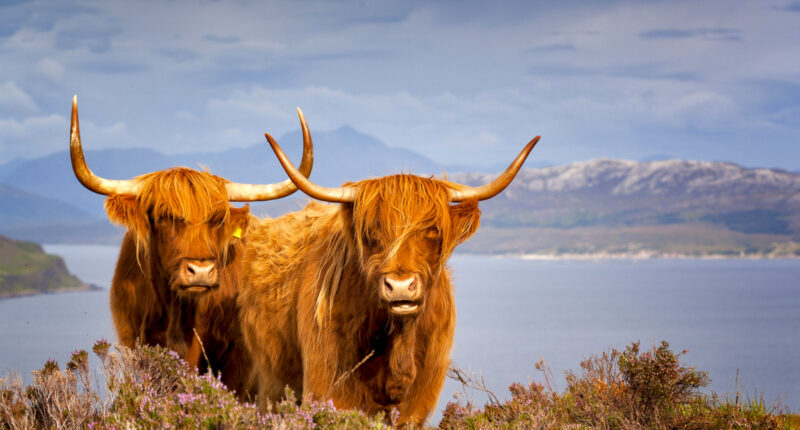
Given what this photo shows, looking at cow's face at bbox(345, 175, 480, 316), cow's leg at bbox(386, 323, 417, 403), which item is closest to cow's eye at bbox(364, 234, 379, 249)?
cow's face at bbox(345, 175, 480, 316)

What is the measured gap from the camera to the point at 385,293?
395 cm

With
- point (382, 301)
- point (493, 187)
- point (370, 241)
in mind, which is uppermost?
point (493, 187)

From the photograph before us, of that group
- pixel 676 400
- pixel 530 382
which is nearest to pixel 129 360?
pixel 530 382

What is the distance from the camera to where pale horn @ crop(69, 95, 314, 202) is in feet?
17.2

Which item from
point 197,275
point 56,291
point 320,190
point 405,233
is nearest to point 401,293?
point 405,233

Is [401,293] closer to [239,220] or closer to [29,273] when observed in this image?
[239,220]

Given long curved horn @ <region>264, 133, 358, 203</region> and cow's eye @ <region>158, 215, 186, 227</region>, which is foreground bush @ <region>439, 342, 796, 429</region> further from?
cow's eye @ <region>158, 215, 186, 227</region>

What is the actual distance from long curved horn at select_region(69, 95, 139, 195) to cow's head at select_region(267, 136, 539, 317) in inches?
51.4

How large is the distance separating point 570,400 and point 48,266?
126 m

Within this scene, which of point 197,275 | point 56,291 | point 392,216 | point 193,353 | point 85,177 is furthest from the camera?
point 56,291

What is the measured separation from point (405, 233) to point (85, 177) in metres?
2.53

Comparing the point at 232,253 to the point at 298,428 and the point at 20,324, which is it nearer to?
the point at 298,428

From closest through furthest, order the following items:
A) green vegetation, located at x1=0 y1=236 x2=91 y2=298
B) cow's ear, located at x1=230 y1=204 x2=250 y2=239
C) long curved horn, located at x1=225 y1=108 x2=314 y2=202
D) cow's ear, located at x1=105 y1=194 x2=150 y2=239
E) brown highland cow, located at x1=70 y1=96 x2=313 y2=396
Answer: brown highland cow, located at x1=70 y1=96 x2=313 y2=396 → cow's ear, located at x1=105 y1=194 x2=150 y2=239 → cow's ear, located at x1=230 y1=204 x2=250 y2=239 → long curved horn, located at x1=225 y1=108 x2=314 y2=202 → green vegetation, located at x1=0 y1=236 x2=91 y2=298

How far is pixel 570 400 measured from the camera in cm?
639
